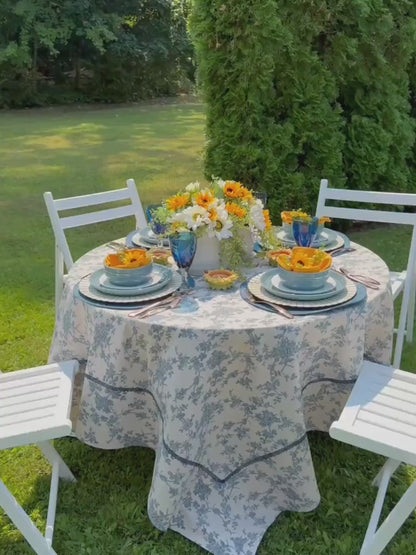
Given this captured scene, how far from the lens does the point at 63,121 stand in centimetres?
1410

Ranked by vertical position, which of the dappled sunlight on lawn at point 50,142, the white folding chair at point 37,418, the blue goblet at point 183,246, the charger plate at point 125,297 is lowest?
the dappled sunlight on lawn at point 50,142

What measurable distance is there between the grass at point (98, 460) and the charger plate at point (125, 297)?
866 mm

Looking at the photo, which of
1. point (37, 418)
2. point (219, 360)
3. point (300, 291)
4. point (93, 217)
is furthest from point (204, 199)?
point (93, 217)

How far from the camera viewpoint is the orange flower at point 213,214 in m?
2.23

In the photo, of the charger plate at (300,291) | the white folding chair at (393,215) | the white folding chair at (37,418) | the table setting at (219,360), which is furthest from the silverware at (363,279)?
the white folding chair at (37,418)

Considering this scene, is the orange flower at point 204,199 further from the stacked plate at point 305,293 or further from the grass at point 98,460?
the grass at point 98,460

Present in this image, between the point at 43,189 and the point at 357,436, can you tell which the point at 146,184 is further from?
the point at 357,436

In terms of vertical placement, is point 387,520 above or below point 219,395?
below

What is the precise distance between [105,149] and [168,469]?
8.80 m

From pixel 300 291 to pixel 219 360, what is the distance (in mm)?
393

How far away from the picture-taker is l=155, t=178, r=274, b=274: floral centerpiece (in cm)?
224

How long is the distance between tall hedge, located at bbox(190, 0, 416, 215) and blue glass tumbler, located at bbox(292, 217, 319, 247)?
272cm

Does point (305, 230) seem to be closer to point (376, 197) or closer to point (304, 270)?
point (304, 270)

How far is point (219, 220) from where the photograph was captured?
224cm
